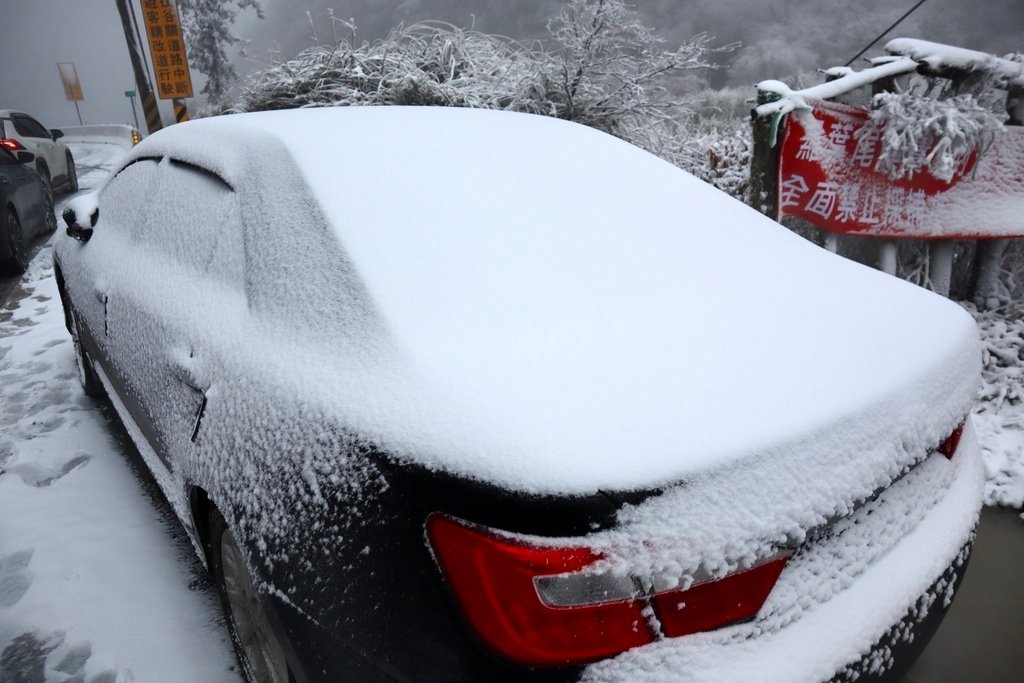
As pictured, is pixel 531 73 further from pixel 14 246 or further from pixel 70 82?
pixel 70 82

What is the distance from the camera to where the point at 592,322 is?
119cm

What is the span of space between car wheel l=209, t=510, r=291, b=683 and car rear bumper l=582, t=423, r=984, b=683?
854 mm

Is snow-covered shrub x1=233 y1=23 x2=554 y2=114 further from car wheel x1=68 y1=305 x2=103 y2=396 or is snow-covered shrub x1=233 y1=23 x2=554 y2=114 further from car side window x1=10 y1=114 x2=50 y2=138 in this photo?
car side window x1=10 y1=114 x2=50 y2=138

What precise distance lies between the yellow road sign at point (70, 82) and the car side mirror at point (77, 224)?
2884cm

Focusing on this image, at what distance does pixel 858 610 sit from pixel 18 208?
750 cm

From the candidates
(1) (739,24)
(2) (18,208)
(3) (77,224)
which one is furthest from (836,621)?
(1) (739,24)

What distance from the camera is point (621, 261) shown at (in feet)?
4.68

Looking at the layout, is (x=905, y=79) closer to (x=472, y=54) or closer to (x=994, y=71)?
(x=994, y=71)

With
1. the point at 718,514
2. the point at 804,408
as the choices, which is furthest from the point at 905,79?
the point at 718,514

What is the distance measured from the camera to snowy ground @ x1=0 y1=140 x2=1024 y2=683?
1792mm

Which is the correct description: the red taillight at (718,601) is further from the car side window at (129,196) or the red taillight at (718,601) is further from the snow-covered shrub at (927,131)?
the snow-covered shrub at (927,131)

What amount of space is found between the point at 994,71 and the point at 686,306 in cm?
340

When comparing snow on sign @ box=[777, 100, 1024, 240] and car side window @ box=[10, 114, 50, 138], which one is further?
car side window @ box=[10, 114, 50, 138]

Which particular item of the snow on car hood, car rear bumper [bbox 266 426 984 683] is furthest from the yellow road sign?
car rear bumper [bbox 266 426 984 683]
